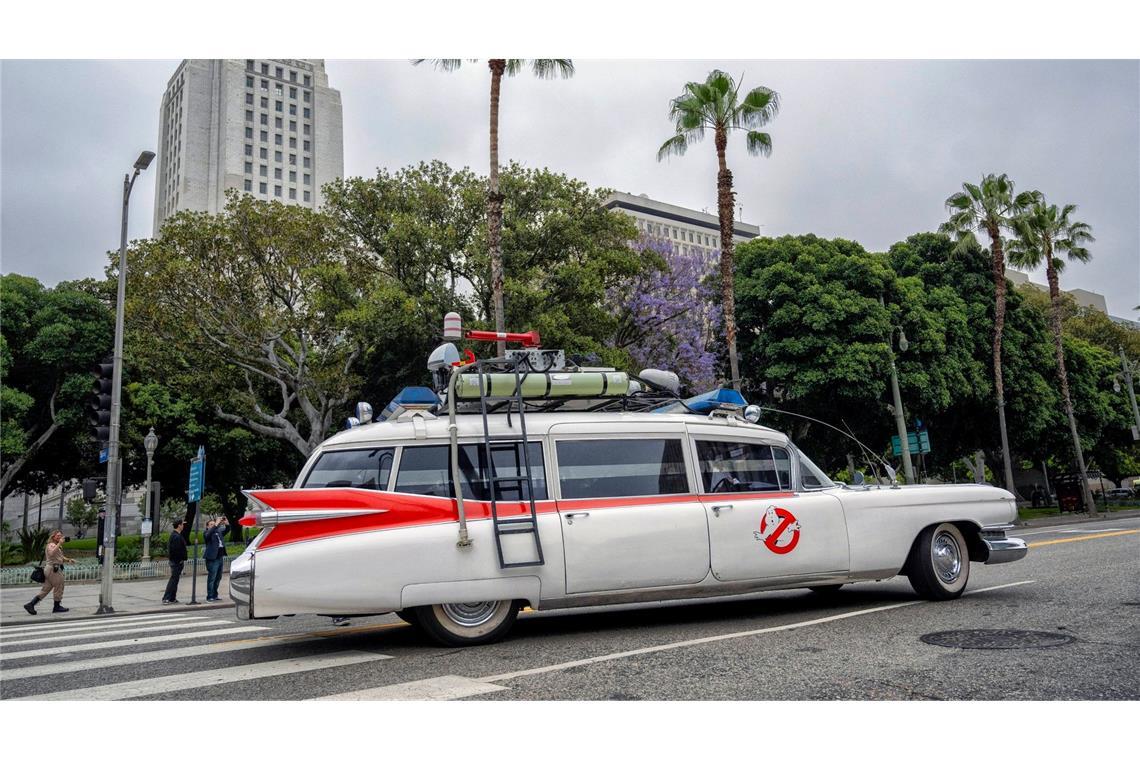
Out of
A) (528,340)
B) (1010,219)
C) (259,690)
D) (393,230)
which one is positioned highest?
(1010,219)

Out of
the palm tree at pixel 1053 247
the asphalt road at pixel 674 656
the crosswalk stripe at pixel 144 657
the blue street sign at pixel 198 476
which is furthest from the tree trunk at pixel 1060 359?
the crosswalk stripe at pixel 144 657

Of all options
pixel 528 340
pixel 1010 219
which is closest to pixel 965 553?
pixel 528 340

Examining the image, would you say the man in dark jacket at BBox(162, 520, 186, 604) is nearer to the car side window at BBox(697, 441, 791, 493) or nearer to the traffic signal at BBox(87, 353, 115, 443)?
the traffic signal at BBox(87, 353, 115, 443)

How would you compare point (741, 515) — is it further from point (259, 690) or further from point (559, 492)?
point (259, 690)

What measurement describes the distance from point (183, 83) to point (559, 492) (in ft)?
384

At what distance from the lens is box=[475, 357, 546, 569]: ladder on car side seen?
689 centimetres

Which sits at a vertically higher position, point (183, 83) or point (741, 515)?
point (183, 83)

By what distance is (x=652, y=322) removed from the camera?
105ft

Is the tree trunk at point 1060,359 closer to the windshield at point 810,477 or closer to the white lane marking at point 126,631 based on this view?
the windshield at point 810,477

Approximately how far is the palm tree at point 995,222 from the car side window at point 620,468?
108 feet

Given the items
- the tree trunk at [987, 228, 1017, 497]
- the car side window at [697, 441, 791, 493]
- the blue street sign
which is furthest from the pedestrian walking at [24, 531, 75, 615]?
the tree trunk at [987, 228, 1017, 497]

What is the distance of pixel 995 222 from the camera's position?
119 feet

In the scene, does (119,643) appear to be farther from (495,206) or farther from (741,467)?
(495,206)

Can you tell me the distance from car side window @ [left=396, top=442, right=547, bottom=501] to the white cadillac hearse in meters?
0.01
